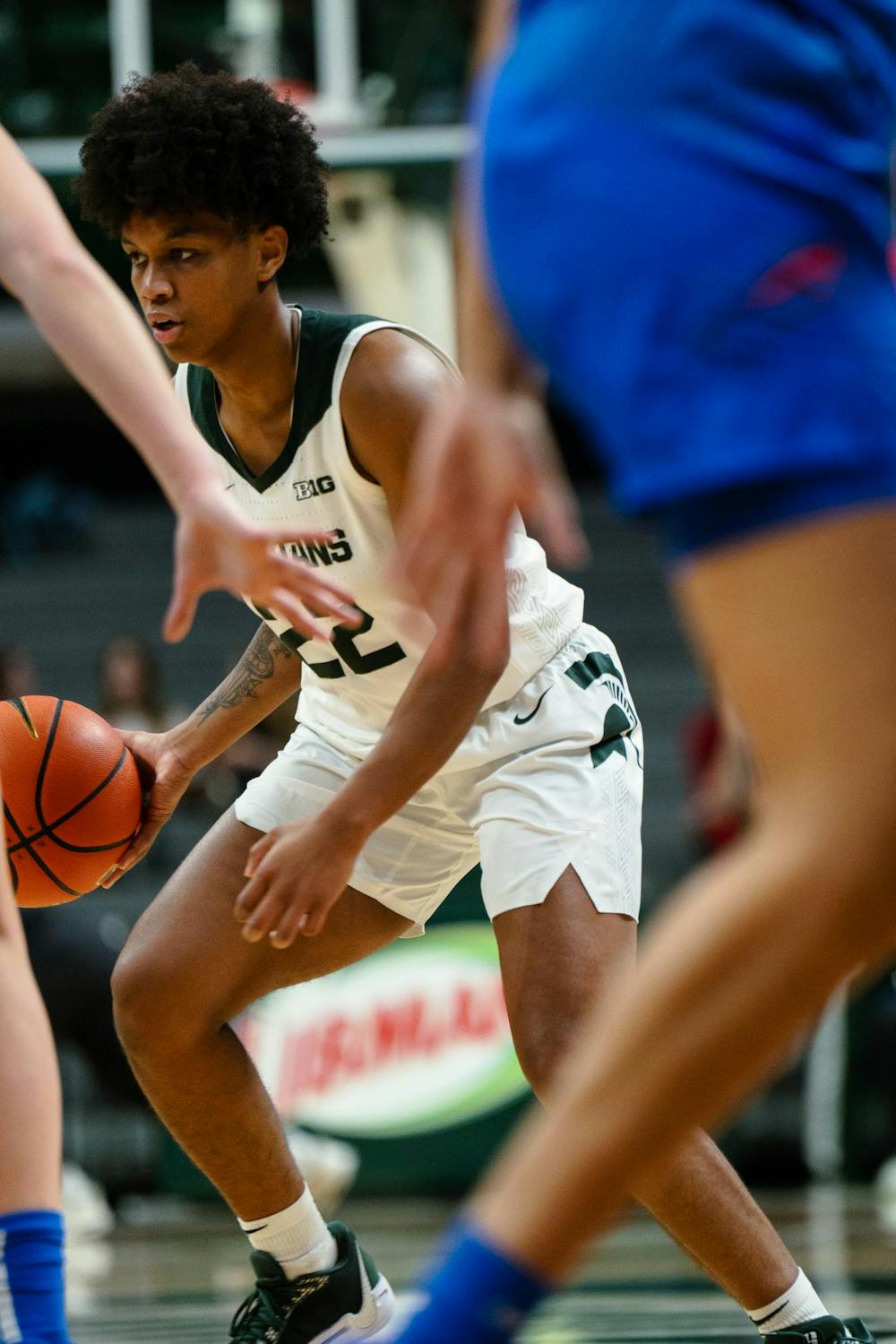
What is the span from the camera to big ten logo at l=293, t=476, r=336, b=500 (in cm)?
328

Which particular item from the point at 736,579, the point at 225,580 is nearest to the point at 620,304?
the point at 736,579

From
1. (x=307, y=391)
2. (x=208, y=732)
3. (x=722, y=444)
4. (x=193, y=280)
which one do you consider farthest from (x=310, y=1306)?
(x=722, y=444)

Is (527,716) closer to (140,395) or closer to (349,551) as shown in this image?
(349,551)

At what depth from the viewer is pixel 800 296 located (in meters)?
1.77

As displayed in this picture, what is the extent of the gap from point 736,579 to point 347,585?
1.60 meters

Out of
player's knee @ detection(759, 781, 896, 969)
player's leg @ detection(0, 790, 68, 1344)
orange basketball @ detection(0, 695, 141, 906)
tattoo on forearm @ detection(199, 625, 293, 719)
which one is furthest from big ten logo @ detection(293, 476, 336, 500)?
player's knee @ detection(759, 781, 896, 969)

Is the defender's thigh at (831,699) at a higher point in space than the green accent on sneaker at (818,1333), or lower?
higher

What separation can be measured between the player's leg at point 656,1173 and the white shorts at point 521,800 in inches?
2.9

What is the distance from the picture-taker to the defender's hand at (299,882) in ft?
8.76

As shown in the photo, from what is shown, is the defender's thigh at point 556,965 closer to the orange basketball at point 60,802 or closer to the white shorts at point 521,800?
the white shorts at point 521,800

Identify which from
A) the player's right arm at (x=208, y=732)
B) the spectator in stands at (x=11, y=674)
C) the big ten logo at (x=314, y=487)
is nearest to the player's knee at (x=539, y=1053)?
the player's right arm at (x=208, y=732)

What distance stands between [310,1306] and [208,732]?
1055 mm

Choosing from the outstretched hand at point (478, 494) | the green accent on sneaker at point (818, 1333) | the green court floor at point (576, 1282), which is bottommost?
the green court floor at point (576, 1282)

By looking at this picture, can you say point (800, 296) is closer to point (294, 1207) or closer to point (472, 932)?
point (294, 1207)
